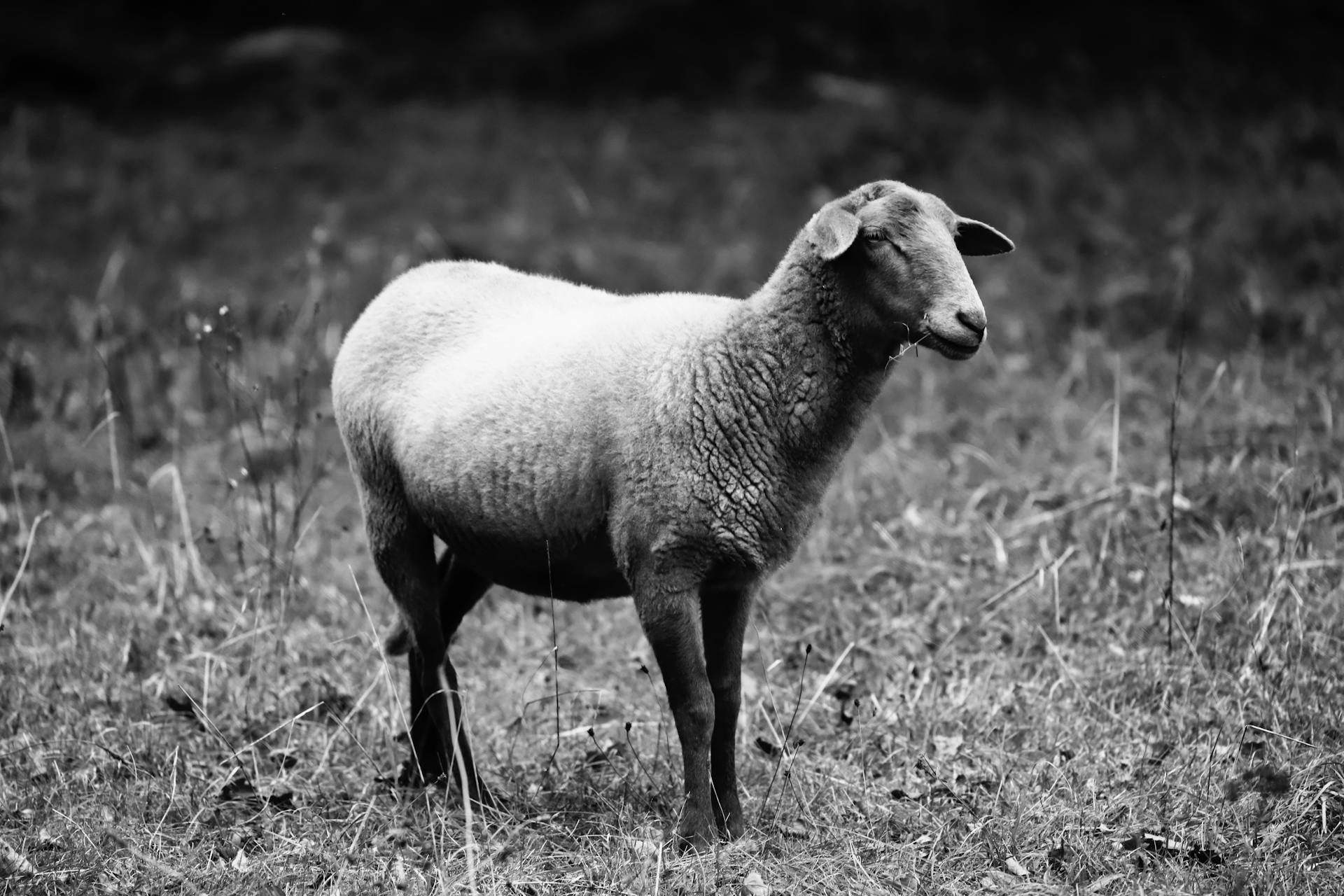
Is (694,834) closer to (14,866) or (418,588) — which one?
(418,588)

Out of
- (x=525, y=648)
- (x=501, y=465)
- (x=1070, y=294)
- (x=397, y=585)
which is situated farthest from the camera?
(x=1070, y=294)

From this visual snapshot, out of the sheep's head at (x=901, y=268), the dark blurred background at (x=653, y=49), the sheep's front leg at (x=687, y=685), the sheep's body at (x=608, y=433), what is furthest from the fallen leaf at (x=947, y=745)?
the dark blurred background at (x=653, y=49)

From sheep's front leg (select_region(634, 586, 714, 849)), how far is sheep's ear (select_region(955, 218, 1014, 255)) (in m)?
1.31

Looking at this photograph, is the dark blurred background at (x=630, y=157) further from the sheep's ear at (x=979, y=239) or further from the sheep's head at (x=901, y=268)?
the sheep's head at (x=901, y=268)

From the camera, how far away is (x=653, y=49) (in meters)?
12.6

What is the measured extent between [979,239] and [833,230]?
0.60 m

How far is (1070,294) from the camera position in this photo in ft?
29.1

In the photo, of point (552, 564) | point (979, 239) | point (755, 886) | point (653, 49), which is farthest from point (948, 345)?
point (653, 49)

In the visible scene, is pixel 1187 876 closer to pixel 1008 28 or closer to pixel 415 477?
pixel 415 477

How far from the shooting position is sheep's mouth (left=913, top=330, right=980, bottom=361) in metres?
3.51

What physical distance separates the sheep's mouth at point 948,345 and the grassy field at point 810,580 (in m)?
1.20

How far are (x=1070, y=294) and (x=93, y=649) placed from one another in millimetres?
6372

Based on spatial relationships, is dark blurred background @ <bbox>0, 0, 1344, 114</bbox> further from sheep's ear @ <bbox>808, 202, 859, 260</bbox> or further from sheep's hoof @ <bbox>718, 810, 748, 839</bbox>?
sheep's hoof @ <bbox>718, 810, 748, 839</bbox>

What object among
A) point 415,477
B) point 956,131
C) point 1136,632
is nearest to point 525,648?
point 415,477
